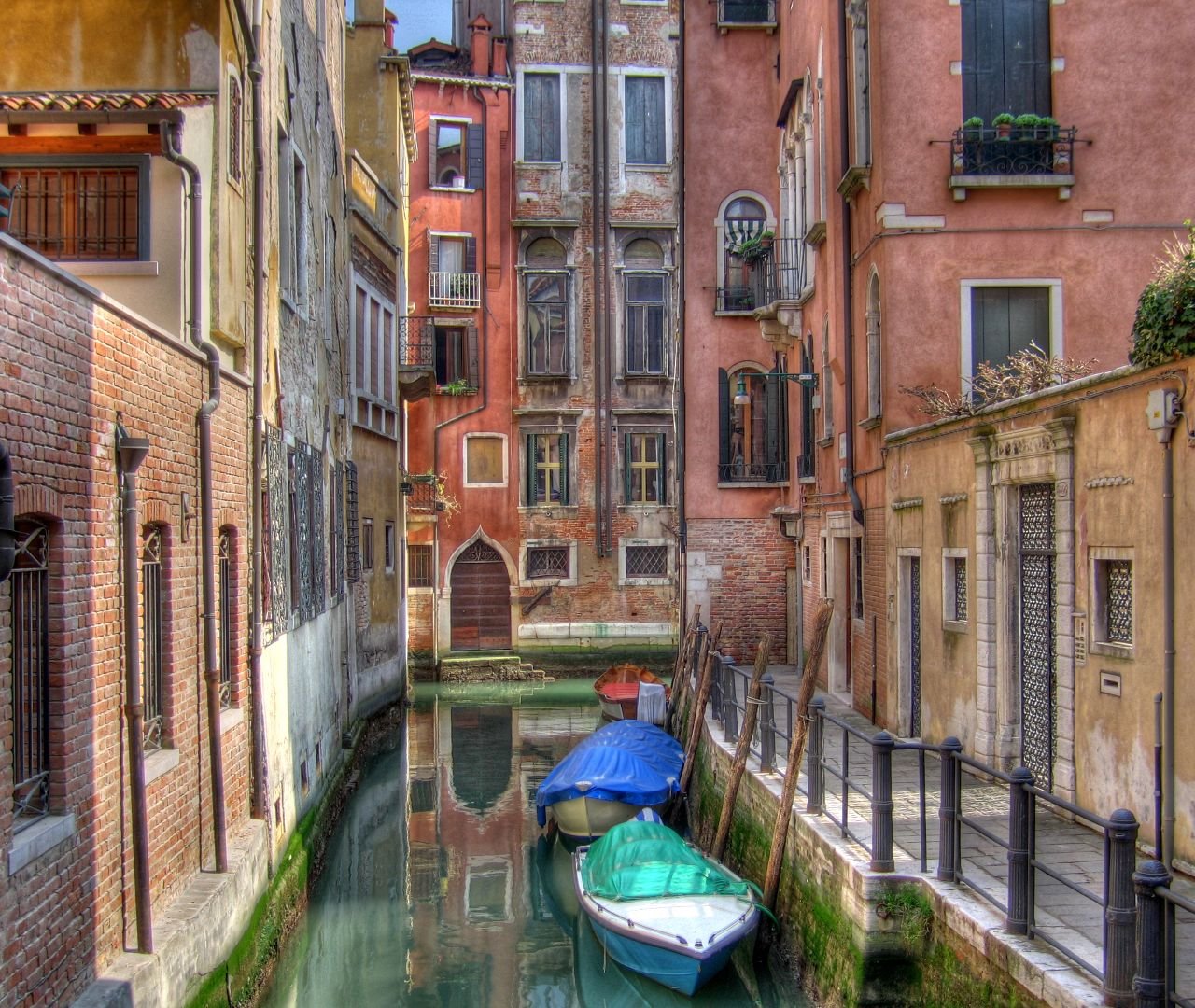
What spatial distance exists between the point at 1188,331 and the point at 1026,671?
142 inches

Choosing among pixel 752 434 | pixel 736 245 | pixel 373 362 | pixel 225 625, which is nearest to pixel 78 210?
pixel 225 625

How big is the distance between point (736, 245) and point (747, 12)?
470 cm

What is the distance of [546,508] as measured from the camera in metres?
29.3

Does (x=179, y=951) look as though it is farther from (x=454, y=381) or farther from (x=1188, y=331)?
(x=454, y=381)

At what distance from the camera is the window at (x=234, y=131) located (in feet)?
31.7

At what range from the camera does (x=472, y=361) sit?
29.2 metres

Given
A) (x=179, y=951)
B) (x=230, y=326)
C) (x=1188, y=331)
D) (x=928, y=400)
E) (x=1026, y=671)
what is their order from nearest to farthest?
(x=179, y=951), (x=1188, y=331), (x=230, y=326), (x=1026, y=671), (x=928, y=400)

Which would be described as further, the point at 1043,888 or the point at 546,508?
the point at 546,508

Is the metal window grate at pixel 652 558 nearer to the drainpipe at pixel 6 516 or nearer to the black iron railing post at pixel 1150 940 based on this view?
the black iron railing post at pixel 1150 940

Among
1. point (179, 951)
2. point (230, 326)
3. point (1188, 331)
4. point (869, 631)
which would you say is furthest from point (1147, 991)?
point (869, 631)

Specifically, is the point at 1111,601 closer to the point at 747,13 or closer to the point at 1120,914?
the point at 1120,914

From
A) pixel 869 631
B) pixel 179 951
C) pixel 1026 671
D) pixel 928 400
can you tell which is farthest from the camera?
pixel 869 631

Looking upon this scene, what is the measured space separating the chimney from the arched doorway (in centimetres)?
1112

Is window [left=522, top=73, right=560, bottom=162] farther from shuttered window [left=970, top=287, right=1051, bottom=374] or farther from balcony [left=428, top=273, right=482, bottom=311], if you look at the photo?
shuttered window [left=970, top=287, right=1051, bottom=374]
